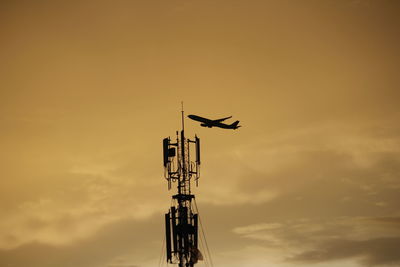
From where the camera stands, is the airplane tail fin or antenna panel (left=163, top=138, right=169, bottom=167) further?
the airplane tail fin

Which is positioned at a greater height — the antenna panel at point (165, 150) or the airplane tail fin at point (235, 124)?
the airplane tail fin at point (235, 124)

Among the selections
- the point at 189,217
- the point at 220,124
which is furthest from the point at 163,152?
the point at 220,124

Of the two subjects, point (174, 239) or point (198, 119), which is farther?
point (198, 119)

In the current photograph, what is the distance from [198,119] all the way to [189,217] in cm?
3103

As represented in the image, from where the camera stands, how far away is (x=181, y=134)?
88188 millimetres

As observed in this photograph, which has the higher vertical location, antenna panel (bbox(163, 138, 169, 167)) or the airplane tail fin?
the airplane tail fin

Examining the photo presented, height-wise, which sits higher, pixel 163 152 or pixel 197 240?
pixel 163 152

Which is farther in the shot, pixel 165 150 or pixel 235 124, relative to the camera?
pixel 235 124

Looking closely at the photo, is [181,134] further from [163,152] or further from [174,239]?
[174,239]

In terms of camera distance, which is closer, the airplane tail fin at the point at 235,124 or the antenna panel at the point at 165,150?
the antenna panel at the point at 165,150

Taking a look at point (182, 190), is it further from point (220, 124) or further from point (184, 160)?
point (220, 124)

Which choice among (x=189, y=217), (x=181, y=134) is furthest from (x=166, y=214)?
(x=181, y=134)

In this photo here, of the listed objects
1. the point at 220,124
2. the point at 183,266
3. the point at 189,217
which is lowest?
the point at 183,266

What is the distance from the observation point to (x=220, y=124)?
4412 inches
